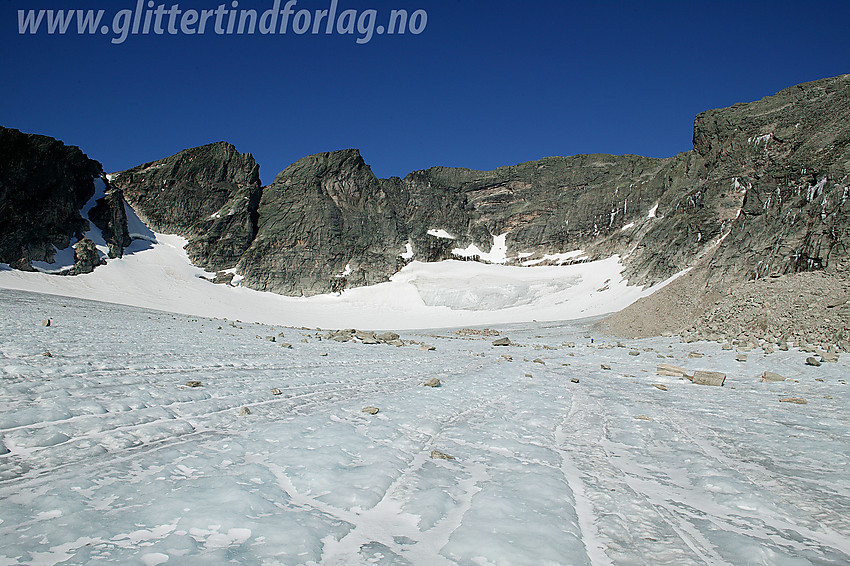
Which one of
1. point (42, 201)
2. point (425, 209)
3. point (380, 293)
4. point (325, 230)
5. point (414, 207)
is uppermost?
point (414, 207)

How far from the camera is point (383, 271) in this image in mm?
83562

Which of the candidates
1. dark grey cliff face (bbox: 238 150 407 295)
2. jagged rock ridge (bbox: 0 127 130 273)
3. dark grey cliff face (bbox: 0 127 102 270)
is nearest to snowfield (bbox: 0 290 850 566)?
dark grey cliff face (bbox: 0 127 102 270)

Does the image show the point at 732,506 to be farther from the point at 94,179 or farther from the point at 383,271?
the point at 94,179

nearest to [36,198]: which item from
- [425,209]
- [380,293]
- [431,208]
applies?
[380,293]

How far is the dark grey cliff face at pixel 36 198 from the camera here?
183 ft

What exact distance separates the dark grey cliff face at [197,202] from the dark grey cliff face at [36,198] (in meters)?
16.0

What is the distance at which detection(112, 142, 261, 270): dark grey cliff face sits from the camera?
81.5m

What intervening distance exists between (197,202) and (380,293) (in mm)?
40589

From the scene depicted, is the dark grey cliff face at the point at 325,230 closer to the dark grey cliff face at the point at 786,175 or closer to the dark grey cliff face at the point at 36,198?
the dark grey cliff face at the point at 36,198

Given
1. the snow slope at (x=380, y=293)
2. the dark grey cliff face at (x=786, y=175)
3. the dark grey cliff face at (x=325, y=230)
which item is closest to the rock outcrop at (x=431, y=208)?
the dark grey cliff face at (x=325, y=230)

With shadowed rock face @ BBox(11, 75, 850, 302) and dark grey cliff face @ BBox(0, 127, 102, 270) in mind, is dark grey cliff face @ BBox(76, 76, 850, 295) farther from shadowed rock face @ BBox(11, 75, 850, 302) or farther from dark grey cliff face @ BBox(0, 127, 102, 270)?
dark grey cliff face @ BBox(0, 127, 102, 270)

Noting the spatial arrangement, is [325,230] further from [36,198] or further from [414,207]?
[36,198]

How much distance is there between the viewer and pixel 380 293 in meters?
77.9

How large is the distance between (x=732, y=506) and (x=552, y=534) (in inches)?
84.3
